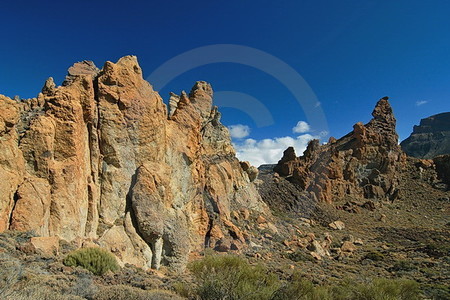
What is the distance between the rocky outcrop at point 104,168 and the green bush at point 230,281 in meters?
5.78

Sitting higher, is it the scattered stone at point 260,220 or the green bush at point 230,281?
the scattered stone at point 260,220

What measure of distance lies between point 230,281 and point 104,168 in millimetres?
9867

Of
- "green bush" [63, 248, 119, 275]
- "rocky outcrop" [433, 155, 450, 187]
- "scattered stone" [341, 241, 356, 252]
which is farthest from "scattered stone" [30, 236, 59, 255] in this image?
"rocky outcrop" [433, 155, 450, 187]

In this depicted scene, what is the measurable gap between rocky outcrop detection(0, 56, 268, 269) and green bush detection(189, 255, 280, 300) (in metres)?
5.78

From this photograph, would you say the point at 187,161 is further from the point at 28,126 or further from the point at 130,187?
the point at 28,126

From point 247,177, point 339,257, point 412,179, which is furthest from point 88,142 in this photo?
point 412,179

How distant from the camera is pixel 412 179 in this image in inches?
3164

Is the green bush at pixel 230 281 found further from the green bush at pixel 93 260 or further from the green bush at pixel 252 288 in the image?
the green bush at pixel 93 260

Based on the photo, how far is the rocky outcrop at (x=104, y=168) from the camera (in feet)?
37.5

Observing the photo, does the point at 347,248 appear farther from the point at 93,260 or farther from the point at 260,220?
the point at 93,260

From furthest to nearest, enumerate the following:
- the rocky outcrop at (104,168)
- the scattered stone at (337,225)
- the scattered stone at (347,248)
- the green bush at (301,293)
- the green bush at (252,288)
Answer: the scattered stone at (337,225)
the scattered stone at (347,248)
the rocky outcrop at (104,168)
the green bush at (301,293)
the green bush at (252,288)

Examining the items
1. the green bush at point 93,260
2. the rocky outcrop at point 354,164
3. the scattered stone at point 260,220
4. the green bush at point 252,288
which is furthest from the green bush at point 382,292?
the rocky outcrop at point 354,164

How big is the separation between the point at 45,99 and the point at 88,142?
2.99 m

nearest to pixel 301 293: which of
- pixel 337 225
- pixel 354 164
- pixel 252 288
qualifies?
pixel 252 288
